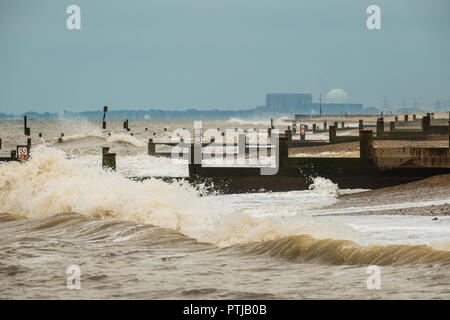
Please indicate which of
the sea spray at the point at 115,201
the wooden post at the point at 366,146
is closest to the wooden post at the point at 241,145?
the sea spray at the point at 115,201

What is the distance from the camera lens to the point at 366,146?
75.6ft

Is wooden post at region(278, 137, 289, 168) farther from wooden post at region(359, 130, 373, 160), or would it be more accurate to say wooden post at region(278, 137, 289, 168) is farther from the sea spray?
the sea spray

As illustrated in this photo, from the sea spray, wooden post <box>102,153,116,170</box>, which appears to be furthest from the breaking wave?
wooden post <box>102,153,116,170</box>

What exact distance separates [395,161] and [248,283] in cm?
1166

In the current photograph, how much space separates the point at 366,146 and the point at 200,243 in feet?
31.8

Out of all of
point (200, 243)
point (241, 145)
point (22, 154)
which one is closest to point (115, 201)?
point (200, 243)

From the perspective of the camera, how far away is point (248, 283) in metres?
10.9

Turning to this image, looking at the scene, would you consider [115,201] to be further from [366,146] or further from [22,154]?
[22,154]

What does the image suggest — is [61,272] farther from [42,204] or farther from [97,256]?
[42,204]

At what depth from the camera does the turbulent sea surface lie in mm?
10672

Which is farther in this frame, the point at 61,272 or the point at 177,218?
the point at 177,218

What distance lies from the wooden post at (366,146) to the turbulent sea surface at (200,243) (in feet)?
5.71
